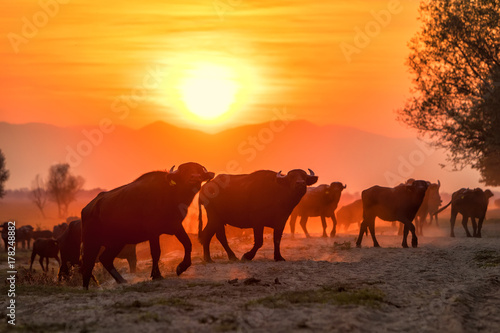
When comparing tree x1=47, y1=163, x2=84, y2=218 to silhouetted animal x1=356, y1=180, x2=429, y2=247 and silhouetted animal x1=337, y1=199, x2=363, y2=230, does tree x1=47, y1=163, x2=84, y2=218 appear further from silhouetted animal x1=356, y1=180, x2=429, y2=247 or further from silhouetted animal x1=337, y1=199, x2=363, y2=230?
silhouetted animal x1=356, y1=180, x2=429, y2=247

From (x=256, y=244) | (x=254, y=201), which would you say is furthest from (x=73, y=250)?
(x=256, y=244)

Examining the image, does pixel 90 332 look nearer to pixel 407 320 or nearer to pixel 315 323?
pixel 315 323

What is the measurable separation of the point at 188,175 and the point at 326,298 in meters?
5.08

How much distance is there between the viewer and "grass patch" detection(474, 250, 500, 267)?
1962 cm

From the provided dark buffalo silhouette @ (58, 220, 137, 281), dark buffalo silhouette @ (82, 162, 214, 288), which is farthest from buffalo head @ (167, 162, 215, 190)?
dark buffalo silhouette @ (58, 220, 137, 281)

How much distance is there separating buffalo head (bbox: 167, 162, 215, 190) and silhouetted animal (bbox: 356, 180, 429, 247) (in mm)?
10694

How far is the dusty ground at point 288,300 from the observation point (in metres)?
Answer: 10.9

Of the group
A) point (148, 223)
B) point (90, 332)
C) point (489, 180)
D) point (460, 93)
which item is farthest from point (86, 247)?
point (489, 180)

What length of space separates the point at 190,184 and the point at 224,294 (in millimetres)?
3582

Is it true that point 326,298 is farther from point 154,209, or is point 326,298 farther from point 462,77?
point 462,77

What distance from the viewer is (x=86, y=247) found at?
679 inches

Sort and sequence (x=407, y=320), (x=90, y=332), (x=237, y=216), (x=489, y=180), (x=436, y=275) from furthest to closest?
(x=489, y=180)
(x=237, y=216)
(x=436, y=275)
(x=407, y=320)
(x=90, y=332)

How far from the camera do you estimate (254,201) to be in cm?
2069

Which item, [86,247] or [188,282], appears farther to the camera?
[86,247]
